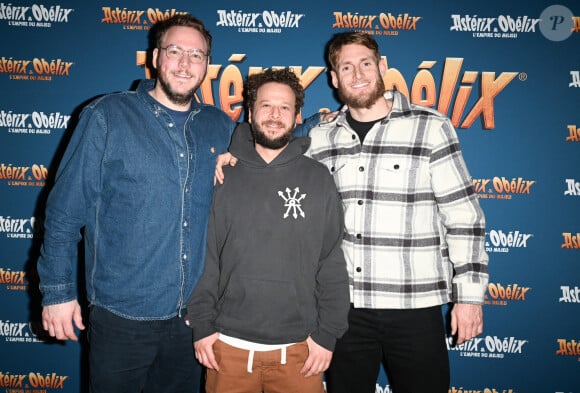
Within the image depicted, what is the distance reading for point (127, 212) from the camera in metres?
1.59

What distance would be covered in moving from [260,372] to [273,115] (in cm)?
130

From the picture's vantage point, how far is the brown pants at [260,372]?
163 cm

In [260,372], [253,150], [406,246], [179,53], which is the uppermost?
[179,53]

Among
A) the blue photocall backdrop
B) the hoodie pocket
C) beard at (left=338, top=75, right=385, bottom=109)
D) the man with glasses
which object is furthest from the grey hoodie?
the blue photocall backdrop

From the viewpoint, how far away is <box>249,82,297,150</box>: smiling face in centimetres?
177

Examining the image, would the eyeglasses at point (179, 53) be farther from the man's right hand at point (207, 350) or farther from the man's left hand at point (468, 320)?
the man's left hand at point (468, 320)

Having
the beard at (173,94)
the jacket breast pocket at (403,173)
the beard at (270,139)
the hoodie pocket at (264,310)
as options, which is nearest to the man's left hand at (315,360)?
the hoodie pocket at (264,310)

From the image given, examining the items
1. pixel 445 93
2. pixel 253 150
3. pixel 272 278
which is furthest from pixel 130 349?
pixel 445 93

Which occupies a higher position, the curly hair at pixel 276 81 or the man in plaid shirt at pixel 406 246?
the curly hair at pixel 276 81

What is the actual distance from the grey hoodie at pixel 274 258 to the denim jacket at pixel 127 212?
0.14 meters

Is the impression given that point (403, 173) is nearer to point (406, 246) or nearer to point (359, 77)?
point (406, 246)

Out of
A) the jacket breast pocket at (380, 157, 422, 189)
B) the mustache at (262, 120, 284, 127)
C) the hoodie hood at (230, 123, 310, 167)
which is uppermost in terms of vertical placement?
the mustache at (262, 120, 284, 127)

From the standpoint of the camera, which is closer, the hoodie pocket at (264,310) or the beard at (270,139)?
the hoodie pocket at (264,310)

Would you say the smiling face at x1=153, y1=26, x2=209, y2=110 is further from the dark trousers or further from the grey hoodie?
the dark trousers
